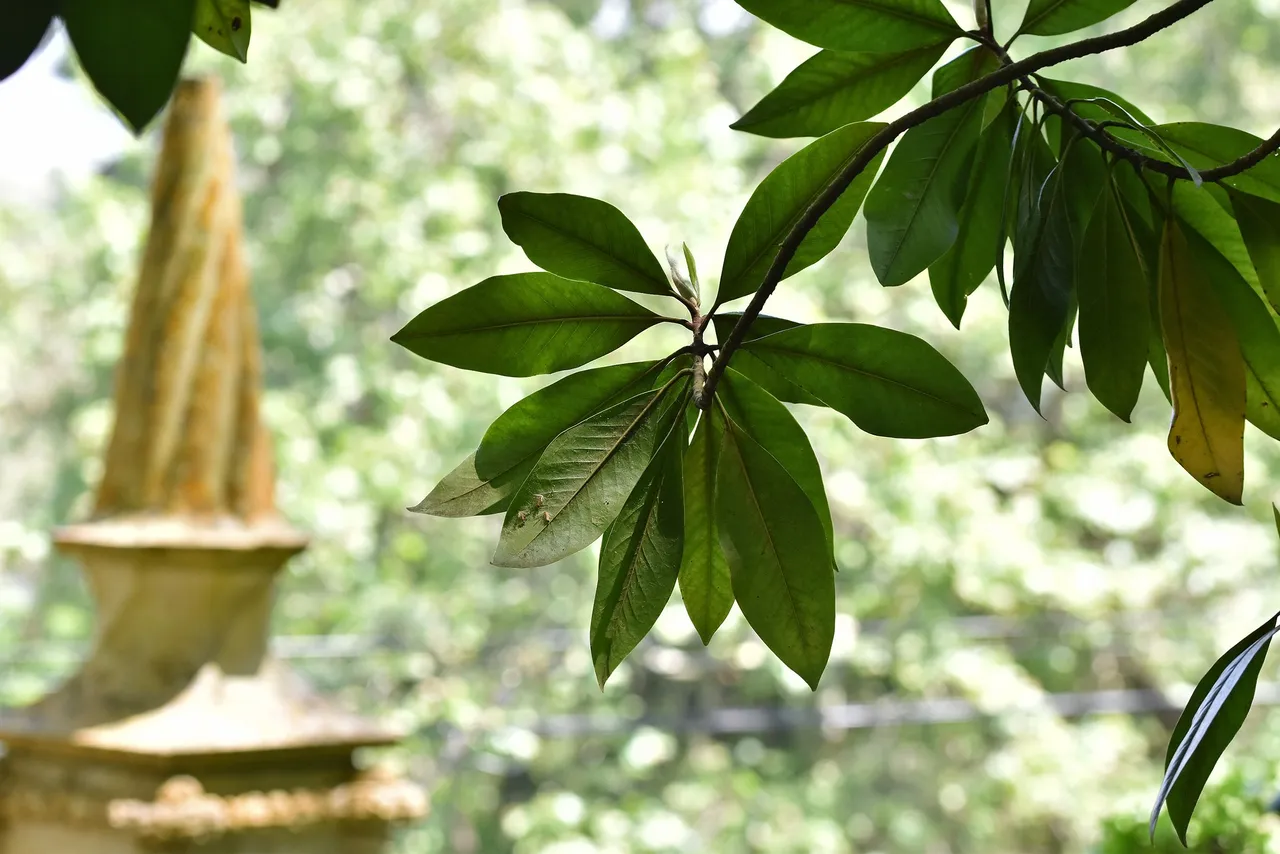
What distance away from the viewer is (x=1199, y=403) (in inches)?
12.7

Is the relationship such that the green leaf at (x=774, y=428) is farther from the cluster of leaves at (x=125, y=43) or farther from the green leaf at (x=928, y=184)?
the cluster of leaves at (x=125, y=43)

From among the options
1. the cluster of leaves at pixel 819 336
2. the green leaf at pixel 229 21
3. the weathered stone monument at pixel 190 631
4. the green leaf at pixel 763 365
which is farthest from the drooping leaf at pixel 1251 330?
the weathered stone monument at pixel 190 631

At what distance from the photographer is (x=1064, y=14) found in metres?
0.36

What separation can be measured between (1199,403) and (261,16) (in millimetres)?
3034

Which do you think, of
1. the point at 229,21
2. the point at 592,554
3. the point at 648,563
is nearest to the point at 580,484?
the point at 648,563

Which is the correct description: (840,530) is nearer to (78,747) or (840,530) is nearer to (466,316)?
(78,747)

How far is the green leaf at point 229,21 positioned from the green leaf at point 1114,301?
207mm

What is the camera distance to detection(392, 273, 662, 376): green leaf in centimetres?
32

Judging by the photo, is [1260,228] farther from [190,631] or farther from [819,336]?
[190,631]

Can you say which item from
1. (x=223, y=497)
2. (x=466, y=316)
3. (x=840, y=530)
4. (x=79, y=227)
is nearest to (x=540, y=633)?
(x=840, y=530)

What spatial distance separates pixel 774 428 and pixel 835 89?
10cm

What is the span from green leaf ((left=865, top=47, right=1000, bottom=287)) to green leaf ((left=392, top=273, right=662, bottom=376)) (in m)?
0.08

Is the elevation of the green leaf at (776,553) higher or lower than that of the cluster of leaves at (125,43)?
lower

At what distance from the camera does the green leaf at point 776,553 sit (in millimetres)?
299
